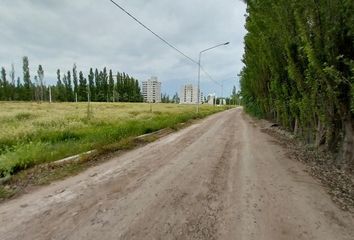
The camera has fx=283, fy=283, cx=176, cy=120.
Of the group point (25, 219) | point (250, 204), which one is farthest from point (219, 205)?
point (25, 219)

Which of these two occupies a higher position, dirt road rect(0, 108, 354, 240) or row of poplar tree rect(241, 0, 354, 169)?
row of poplar tree rect(241, 0, 354, 169)

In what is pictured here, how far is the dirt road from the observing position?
12.3 feet

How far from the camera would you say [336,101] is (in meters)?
7.84

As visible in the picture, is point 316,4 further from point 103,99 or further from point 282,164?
point 103,99

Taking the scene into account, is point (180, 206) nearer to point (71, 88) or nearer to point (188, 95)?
point (71, 88)

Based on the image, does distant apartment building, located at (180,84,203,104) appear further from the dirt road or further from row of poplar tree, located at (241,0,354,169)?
the dirt road

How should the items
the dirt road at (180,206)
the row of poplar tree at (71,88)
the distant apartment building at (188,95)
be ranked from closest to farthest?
1. the dirt road at (180,206)
2. the row of poplar tree at (71,88)
3. the distant apartment building at (188,95)

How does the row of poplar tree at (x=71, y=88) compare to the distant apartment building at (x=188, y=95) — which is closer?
the row of poplar tree at (x=71, y=88)

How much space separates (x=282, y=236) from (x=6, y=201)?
4587 millimetres

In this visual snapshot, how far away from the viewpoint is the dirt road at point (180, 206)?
3750 mm

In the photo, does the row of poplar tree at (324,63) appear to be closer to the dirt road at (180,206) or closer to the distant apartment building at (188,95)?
the dirt road at (180,206)

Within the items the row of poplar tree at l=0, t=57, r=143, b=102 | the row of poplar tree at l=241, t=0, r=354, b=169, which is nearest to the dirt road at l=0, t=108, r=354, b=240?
the row of poplar tree at l=241, t=0, r=354, b=169

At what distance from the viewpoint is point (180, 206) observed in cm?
464

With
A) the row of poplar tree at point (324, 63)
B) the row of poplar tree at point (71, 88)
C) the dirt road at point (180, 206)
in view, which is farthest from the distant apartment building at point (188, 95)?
the dirt road at point (180, 206)
